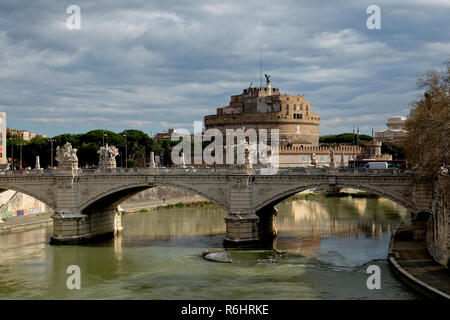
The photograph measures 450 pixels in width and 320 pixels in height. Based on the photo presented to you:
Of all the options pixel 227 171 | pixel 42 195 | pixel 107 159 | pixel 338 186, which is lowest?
pixel 42 195

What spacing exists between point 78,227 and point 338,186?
18.7 meters

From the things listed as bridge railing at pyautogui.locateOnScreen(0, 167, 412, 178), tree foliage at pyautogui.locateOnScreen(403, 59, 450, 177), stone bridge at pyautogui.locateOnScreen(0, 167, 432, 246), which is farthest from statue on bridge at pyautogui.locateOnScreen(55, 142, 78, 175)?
tree foliage at pyautogui.locateOnScreen(403, 59, 450, 177)

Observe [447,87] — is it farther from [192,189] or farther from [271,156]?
[271,156]

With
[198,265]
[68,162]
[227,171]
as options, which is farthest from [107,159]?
[198,265]

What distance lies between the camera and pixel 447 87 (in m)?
30.4

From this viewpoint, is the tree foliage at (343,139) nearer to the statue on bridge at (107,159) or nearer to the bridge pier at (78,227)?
the statue on bridge at (107,159)

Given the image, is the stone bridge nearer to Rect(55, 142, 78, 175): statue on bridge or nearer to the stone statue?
Rect(55, 142, 78, 175): statue on bridge

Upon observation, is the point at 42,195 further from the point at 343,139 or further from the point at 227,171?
the point at 343,139

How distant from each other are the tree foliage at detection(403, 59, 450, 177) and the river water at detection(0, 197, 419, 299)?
6.20 m

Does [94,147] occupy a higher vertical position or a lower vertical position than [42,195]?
higher

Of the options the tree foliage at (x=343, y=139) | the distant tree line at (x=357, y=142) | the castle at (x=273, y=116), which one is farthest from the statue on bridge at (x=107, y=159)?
the tree foliage at (x=343, y=139)

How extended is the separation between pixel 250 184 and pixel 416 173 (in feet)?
34.7

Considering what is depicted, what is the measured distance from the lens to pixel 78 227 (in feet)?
134

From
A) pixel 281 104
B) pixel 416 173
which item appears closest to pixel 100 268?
pixel 416 173
